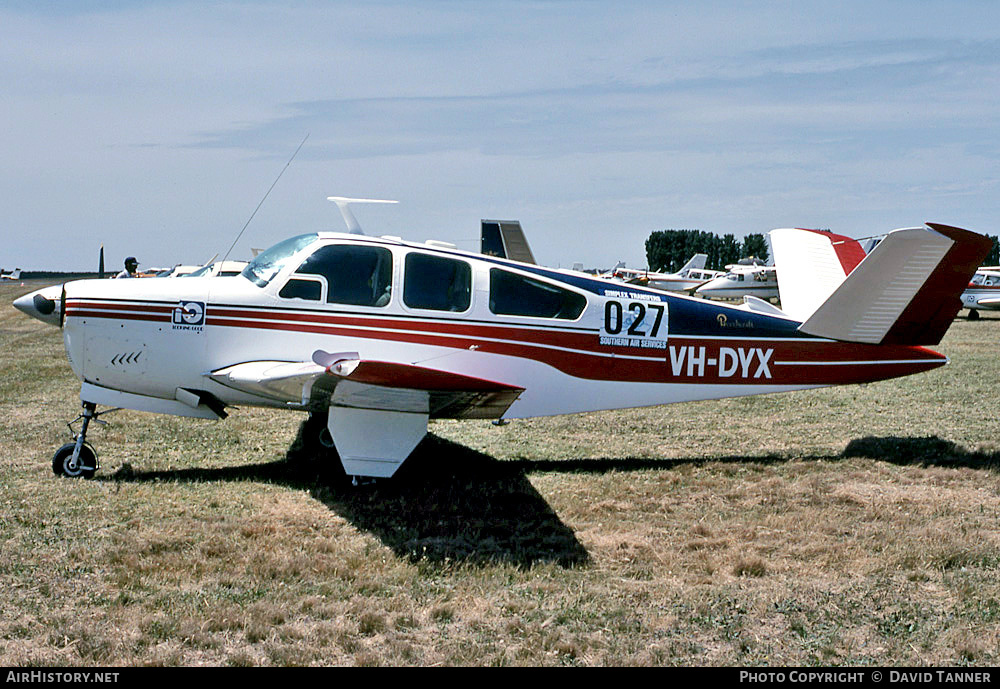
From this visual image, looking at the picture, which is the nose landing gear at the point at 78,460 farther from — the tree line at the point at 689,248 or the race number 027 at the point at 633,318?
the tree line at the point at 689,248

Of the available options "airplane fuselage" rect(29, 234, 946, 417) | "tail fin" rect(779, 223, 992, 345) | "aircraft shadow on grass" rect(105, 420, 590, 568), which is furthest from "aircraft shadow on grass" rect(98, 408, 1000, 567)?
"tail fin" rect(779, 223, 992, 345)

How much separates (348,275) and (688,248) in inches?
3369

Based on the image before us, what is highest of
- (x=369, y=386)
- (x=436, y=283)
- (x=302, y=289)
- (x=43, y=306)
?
(x=436, y=283)

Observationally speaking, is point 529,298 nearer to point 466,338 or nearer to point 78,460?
point 466,338

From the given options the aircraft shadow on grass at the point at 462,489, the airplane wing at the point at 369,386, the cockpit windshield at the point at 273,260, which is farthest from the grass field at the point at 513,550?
the cockpit windshield at the point at 273,260

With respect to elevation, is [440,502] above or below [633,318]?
below

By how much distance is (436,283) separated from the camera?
7.71 meters

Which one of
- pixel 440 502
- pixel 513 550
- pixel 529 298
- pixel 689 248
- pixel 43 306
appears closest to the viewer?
pixel 513 550

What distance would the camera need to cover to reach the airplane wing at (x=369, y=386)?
19.8 ft

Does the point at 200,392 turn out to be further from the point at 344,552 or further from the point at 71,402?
the point at 71,402

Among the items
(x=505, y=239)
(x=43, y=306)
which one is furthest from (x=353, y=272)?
(x=505, y=239)

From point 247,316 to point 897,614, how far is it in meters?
5.48

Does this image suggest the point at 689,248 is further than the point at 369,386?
Yes
